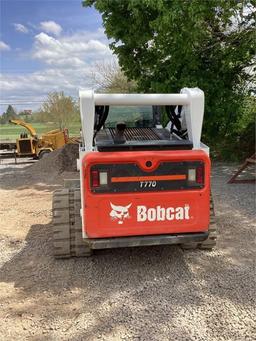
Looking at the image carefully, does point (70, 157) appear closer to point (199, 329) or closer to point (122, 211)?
point (122, 211)

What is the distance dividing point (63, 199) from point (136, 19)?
7185 mm

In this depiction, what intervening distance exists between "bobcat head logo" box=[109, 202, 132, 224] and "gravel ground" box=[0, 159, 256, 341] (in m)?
0.74

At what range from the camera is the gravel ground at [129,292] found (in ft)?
11.5

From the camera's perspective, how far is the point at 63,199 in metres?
5.17

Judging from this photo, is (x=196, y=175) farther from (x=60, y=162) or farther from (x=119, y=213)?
(x=60, y=162)

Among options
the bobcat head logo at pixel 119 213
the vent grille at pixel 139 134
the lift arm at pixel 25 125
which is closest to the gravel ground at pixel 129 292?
the bobcat head logo at pixel 119 213

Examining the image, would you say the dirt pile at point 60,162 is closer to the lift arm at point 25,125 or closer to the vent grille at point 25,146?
the lift arm at point 25,125

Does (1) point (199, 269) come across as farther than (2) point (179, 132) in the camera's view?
No

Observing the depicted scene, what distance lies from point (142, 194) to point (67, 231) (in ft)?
4.13

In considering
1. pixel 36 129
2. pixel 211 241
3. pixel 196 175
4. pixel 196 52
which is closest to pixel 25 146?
pixel 36 129

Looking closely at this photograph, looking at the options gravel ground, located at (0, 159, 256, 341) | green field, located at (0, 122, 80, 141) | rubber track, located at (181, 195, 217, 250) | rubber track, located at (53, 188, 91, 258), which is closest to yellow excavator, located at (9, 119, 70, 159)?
green field, located at (0, 122, 80, 141)

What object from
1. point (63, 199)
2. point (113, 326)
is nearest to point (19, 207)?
point (63, 199)

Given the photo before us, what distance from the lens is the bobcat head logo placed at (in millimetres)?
4305

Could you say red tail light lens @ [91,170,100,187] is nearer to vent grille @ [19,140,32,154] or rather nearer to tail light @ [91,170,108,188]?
tail light @ [91,170,108,188]
